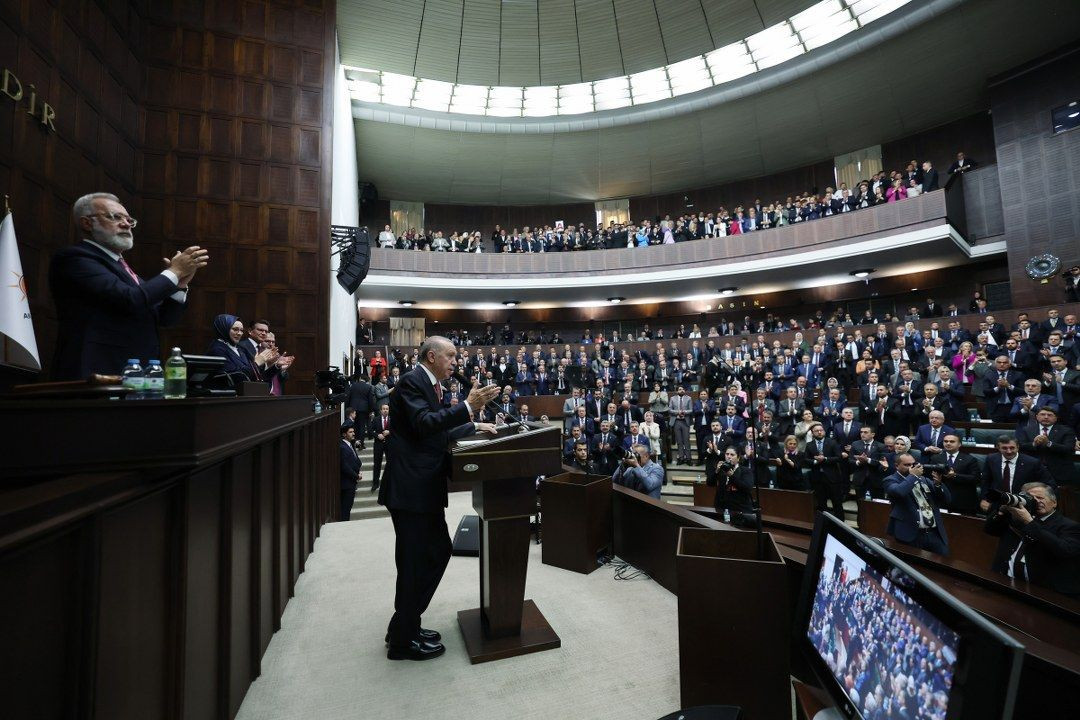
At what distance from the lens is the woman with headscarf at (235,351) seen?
3.14m

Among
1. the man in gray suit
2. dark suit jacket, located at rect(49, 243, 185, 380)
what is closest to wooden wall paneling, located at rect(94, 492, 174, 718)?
dark suit jacket, located at rect(49, 243, 185, 380)

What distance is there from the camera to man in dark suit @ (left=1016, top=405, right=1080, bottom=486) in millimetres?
5451

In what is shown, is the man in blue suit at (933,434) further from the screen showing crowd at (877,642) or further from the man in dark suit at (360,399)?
the man in dark suit at (360,399)

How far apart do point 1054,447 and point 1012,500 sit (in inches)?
137

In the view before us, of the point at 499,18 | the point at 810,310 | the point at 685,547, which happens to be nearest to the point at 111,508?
the point at 685,547

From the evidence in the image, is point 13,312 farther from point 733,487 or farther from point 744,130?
point 744,130

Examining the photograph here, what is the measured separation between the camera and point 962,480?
5410 millimetres

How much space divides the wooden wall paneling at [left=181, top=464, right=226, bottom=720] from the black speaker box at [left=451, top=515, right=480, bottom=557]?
2.25 metres

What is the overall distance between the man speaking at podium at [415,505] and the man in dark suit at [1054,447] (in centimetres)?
651

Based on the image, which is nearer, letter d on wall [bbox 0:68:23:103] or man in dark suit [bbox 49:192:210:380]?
man in dark suit [bbox 49:192:210:380]

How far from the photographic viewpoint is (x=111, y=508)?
1.10 m

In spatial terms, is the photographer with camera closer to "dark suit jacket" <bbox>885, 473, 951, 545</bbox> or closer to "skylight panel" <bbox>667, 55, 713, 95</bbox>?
"dark suit jacket" <bbox>885, 473, 951, 545</bbox>

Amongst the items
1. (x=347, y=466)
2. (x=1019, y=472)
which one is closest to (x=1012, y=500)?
(x=1019, y=472)

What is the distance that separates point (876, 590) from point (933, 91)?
16.9 metres
